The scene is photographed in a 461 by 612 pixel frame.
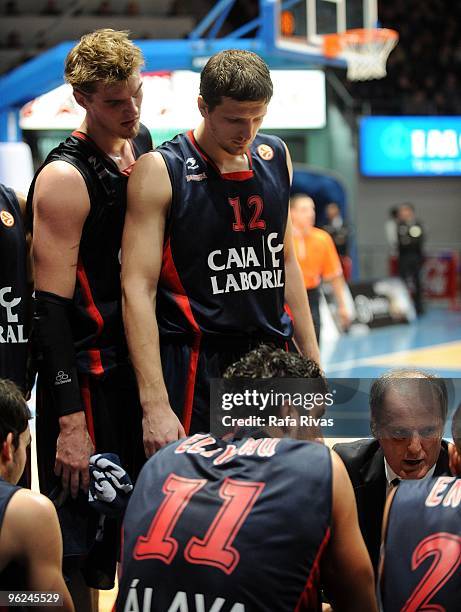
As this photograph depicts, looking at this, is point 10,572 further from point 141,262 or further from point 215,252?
point 215,252

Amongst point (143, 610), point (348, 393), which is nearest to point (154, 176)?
point (348, 393)

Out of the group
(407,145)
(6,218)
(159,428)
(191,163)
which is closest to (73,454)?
(159,428)

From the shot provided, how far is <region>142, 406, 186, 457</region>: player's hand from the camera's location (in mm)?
2928

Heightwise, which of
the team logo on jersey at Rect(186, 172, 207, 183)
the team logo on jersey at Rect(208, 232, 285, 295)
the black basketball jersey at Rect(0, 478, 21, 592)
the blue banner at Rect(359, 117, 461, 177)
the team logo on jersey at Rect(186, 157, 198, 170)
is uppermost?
the blue banner at Rect(359, 117, 461, 177)

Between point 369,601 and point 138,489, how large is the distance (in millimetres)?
590

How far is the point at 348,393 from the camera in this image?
260 centimetres

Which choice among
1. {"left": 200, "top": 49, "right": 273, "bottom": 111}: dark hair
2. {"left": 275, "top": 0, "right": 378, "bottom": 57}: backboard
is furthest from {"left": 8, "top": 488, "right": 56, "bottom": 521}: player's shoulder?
{"left": 275, "top": 0, "right": 378, "bottom": 57}: backboard

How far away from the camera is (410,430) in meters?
2.49

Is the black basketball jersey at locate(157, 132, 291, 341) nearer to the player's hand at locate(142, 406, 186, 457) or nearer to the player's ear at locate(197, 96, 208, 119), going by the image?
the player's ear at locate(197, 96, 208, 119)

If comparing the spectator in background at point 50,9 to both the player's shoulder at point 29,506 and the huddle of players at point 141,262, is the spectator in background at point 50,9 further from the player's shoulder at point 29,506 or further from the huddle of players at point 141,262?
the player's shoulder at point 29,506

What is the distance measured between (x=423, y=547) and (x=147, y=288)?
4.14 ft

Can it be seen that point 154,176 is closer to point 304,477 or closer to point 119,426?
point 119,426

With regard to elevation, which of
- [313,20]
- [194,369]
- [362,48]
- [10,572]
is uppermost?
[313,20]

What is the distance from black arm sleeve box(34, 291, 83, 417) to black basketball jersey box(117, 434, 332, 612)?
85cm
